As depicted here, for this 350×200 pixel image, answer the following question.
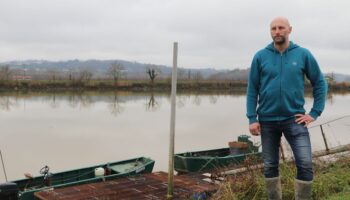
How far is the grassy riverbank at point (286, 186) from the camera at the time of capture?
5.39 metres

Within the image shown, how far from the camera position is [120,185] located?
7820mm

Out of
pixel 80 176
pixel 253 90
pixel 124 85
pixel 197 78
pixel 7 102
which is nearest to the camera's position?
pixel 253 90

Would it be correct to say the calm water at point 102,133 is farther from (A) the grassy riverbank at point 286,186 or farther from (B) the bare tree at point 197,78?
(B) the bare tree at point 197,78

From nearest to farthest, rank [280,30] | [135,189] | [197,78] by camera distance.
A: [280,30] < [135,189] < [197,78]

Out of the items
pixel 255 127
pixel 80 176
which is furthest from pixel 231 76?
pixel 255 127

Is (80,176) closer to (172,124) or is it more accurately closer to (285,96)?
(172,124)

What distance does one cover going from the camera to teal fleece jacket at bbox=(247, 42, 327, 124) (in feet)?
12.4

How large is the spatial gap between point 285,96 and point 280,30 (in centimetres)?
63

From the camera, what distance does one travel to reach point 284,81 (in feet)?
12.3

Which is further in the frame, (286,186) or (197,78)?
(197,78)

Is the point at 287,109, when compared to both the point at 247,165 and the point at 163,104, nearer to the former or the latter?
the point at 247,165

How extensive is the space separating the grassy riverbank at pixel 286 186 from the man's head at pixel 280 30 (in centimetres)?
240

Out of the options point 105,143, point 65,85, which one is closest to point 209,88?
point 65,85

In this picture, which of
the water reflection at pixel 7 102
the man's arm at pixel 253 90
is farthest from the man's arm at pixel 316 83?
the water reflection at pixel 7 102
